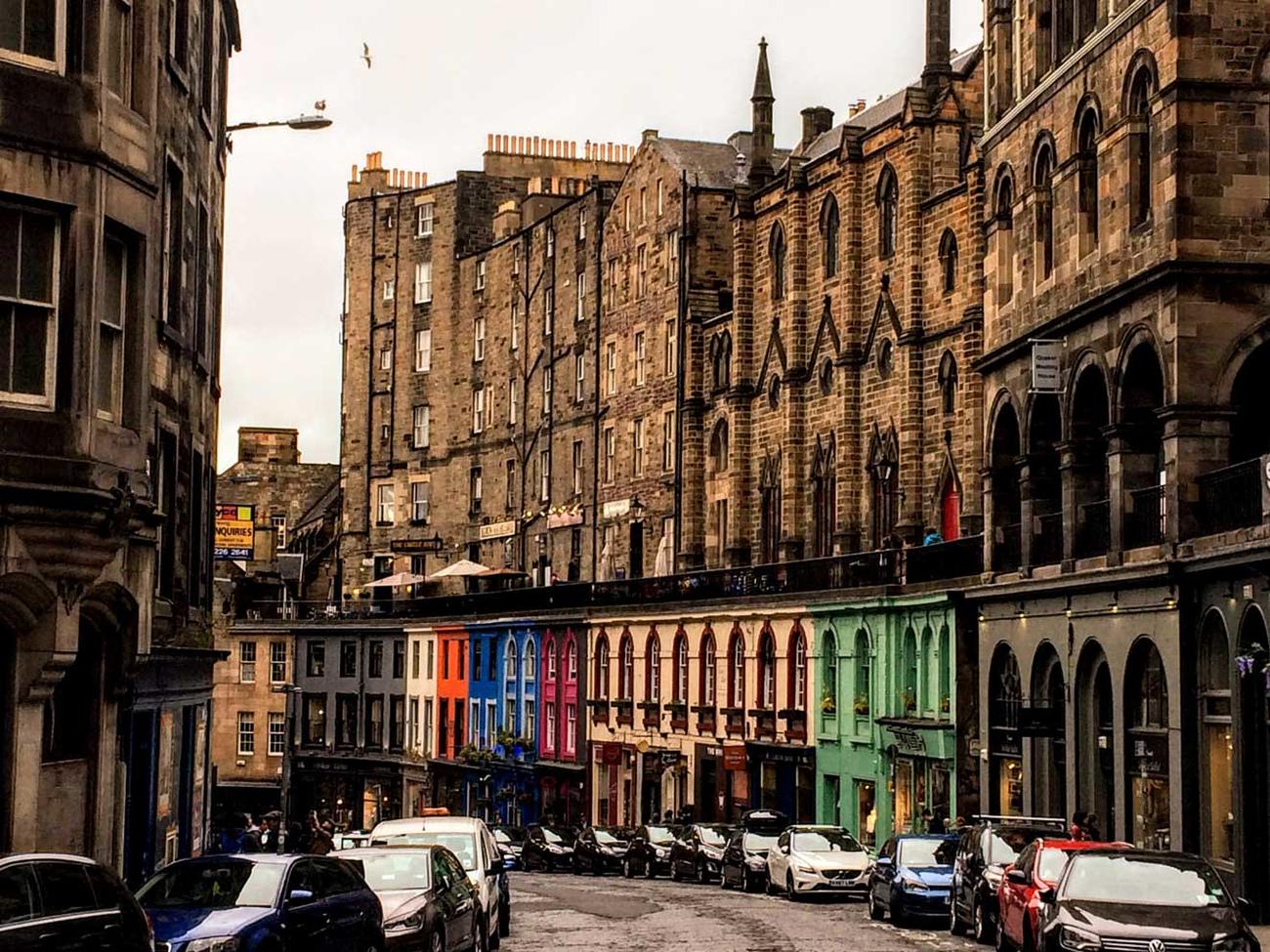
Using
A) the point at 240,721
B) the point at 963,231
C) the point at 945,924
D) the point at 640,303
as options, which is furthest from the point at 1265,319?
the point at 240,721

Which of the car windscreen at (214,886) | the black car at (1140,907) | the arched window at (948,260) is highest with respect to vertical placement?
the arched window at (948,260)

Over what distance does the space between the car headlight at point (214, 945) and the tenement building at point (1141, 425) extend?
56.6 feet

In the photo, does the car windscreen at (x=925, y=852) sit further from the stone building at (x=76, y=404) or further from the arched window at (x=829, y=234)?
the arched window at (x=829, y=234)

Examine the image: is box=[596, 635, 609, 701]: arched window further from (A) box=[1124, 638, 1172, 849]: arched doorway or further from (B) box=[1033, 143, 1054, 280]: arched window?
(A) box=[1124, 638, 1172, 849]: arched doorway

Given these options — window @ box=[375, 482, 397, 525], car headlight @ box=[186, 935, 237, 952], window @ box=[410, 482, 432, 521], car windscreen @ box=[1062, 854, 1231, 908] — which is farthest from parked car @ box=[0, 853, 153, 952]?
window @ box=[375, 482, 397, 525]

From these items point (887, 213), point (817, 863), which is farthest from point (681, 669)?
point (817, 863)

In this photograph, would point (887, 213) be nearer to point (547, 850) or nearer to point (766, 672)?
point (766, 672)

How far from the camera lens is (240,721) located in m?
94.2

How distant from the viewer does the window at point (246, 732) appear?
9388 centimetres

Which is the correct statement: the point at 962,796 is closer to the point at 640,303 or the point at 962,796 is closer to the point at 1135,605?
the point at 1135,605

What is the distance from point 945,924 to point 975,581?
1408 cm

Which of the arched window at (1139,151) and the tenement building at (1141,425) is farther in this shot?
the arched window at (1139,151)

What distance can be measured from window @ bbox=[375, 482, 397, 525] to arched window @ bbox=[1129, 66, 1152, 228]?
62.9m

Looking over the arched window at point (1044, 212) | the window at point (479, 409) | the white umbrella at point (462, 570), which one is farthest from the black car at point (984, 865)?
the window at point (479, 409)
